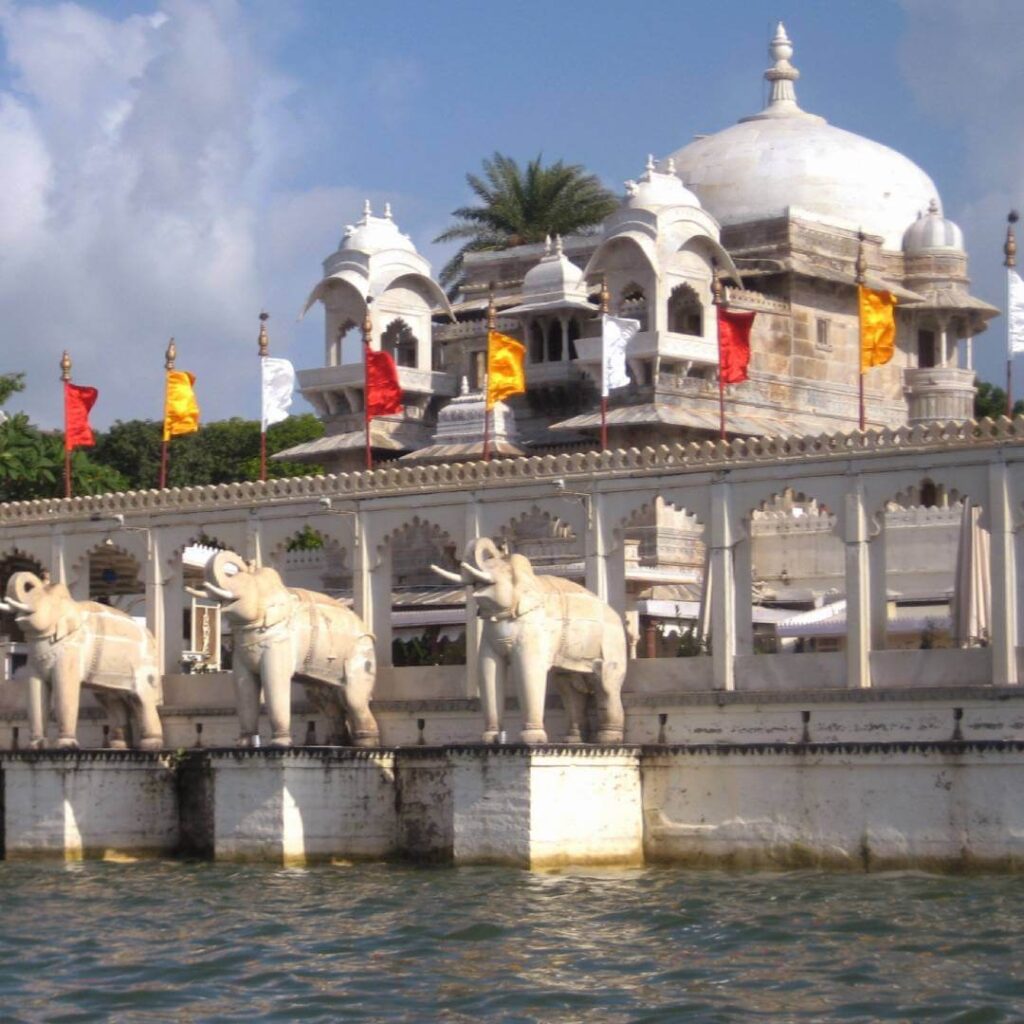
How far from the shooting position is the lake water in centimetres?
2247

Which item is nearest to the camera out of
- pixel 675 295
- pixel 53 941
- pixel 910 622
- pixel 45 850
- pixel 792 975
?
pixel 792 975

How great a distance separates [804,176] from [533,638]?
21049 mm

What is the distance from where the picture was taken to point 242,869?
3105 centimetres

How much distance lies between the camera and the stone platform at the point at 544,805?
2902cm

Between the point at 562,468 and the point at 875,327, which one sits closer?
the point at 562,468

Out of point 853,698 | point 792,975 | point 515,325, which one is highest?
point 515,325

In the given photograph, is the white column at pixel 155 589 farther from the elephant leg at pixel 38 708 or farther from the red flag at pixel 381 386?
the red flag at pixel 381 386

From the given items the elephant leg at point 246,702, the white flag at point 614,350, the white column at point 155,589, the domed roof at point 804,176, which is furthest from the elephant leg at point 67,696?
the domed roof at point 804,176

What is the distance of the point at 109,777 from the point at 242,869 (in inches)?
115

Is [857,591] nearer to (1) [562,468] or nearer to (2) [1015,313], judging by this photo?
(1) [562,468]

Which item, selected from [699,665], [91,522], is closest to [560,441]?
[91,522]

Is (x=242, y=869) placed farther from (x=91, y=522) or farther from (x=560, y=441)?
(x=560, y=441)

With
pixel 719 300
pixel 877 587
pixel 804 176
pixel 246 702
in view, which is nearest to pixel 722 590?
pixel 877 587

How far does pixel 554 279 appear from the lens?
47594mm
